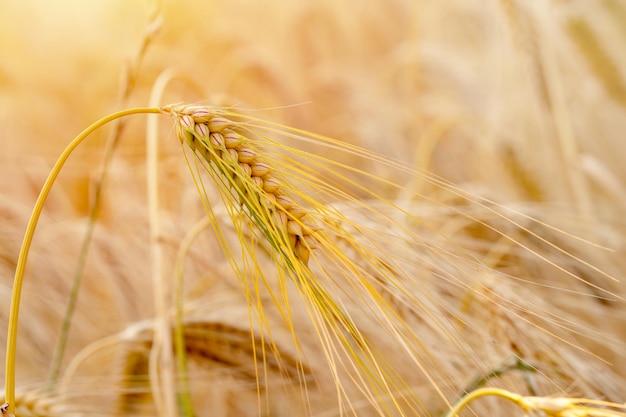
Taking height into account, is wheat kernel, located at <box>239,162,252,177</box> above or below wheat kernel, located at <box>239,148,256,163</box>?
below

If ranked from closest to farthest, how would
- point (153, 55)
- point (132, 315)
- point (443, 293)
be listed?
point (443, 293)
point (132, 315)
point (153, 55)

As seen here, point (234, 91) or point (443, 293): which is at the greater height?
point (234, 91)

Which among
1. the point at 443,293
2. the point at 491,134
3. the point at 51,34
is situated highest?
the point at 51,34

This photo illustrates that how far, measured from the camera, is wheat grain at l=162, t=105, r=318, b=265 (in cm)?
33

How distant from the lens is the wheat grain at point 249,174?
1.08ft

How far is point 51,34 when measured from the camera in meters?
1.84

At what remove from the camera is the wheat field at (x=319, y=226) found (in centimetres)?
36

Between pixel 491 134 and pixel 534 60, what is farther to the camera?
pixel 491 134

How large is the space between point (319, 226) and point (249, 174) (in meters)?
0.05

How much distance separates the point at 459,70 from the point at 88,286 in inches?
40.3

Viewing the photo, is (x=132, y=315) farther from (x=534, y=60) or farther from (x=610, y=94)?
(x=610, y=94)

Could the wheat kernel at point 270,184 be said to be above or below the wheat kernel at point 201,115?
below

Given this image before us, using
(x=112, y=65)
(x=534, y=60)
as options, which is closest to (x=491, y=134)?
(x=534, y=60)

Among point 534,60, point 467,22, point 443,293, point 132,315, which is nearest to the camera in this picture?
point 443,293
